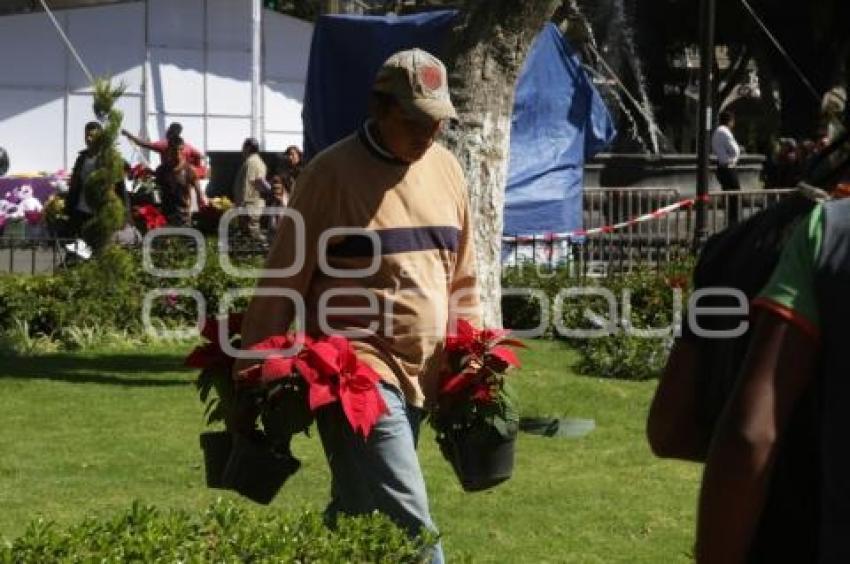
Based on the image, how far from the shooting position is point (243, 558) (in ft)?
14.0

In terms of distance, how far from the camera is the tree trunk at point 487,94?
1106cm

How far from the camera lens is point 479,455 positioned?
17.9ft

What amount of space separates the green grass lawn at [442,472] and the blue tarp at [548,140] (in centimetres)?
537

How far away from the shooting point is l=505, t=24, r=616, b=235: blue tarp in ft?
55.3

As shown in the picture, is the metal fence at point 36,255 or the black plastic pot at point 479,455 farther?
the metal fence at point 36,255

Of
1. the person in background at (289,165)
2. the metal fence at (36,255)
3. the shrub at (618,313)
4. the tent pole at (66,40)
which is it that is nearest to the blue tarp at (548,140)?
the shrub at (618,313)

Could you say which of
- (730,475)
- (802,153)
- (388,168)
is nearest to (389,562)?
(388,168)

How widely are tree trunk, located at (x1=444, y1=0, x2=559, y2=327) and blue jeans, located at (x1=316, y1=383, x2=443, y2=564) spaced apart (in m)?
6.17

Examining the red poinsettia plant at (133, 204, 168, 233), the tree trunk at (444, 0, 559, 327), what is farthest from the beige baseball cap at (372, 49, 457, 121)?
the red poinsettia plant at (133, 204, 168, 233)

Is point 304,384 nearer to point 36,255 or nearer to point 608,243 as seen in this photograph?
point 608,243

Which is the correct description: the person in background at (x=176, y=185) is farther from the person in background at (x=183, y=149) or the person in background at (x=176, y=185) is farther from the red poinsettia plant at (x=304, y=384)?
the red poinsettia plant at (x=304, y=384)

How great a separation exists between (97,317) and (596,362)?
402 centimetres

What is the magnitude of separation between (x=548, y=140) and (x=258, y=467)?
12453 millimetres

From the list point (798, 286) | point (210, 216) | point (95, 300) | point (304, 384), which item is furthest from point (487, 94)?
point (210, 216)
